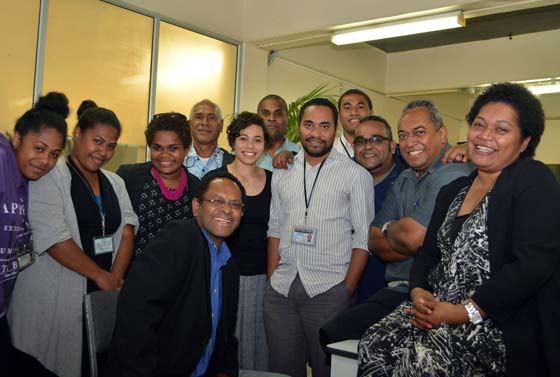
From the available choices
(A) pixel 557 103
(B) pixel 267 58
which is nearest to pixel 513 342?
(B) pixel 267 58

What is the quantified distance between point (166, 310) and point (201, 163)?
187 centimetres

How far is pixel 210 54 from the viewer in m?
6.18

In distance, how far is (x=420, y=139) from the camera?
2660mm

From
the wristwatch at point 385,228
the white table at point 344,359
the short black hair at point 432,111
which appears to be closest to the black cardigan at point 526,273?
the white table at point 344,359

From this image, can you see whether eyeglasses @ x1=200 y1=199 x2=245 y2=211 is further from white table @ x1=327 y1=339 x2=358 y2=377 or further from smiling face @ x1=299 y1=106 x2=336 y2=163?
smiling face @ x1=299 y1=106 x2=336 y2=163

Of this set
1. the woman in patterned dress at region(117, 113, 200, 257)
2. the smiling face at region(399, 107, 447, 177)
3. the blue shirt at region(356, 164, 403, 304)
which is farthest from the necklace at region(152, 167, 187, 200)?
the smiling face at region(399, 107, 447, 177)

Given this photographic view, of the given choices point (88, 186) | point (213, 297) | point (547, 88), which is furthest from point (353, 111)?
point (547, 88)

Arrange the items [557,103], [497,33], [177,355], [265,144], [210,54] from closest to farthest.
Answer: [177,355] < [265,144] < [210,54] < [497,33] < [557,103]

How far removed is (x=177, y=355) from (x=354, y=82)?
7.10 m

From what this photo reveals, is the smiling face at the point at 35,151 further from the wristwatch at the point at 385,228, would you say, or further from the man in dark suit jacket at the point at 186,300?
the wristwatch at the point at 385,228

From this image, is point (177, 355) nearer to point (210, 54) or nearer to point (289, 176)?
point (289, 176)

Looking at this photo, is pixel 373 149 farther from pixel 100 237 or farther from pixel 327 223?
pixel 100 237

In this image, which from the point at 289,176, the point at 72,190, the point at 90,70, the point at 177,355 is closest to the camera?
the point at 177,355

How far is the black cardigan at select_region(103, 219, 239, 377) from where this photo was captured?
1.87 m
